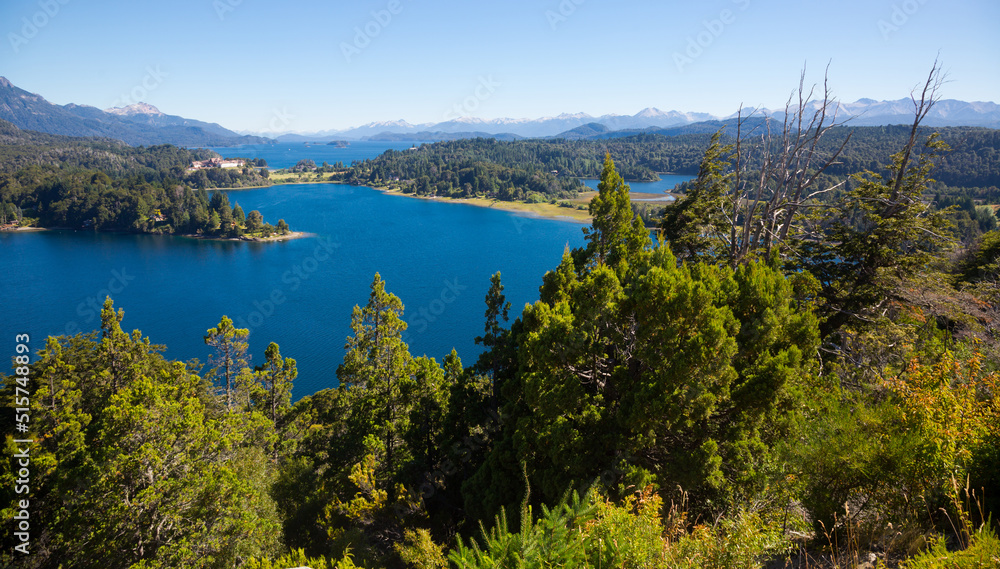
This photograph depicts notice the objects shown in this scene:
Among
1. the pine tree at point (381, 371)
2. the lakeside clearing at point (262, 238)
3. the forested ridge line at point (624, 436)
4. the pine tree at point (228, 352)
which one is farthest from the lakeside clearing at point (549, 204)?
the forested ridge line at point (624, 436)

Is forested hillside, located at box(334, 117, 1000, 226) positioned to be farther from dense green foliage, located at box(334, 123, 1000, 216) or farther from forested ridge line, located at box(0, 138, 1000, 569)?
forested ridge line, located at box(0, 138, 1000, 569)

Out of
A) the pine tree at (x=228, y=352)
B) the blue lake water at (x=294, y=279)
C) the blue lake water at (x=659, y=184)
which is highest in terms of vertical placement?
the blue lake water at (x=659, y=184)

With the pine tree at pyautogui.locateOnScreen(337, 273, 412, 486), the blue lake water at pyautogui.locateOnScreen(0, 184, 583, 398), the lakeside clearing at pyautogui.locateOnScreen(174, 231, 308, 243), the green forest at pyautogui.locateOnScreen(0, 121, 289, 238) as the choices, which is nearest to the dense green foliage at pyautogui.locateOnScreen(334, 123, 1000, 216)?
the blue lake water at pyautogui.locateOnScreen(0, 184, 583, 398)

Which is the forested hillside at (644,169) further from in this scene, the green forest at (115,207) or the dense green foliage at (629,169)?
the green forest at (115,207)

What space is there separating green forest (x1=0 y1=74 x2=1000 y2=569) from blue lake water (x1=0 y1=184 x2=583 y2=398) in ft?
76.5

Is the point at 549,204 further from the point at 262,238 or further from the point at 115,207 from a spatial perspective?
the point at 115,207

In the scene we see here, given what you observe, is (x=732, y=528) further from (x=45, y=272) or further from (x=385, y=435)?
(x=45, y=272)

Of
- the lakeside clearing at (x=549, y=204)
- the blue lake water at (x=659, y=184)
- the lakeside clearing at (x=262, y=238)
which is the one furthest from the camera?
the blue lake water at (x=659, y=184)

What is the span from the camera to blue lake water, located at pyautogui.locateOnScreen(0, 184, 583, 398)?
45000 millimetres

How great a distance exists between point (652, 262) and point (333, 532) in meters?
13.0

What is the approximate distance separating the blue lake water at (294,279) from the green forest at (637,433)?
2331 cm

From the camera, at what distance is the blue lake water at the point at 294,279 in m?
45.0

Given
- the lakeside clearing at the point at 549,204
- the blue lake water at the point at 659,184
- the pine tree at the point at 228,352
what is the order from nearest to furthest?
the pine tree at the point at 228,352
the lakeside clearing at the point at 549,204
the blue lake water at the point at 659,184

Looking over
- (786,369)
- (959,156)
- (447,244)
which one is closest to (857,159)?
(959,156)
